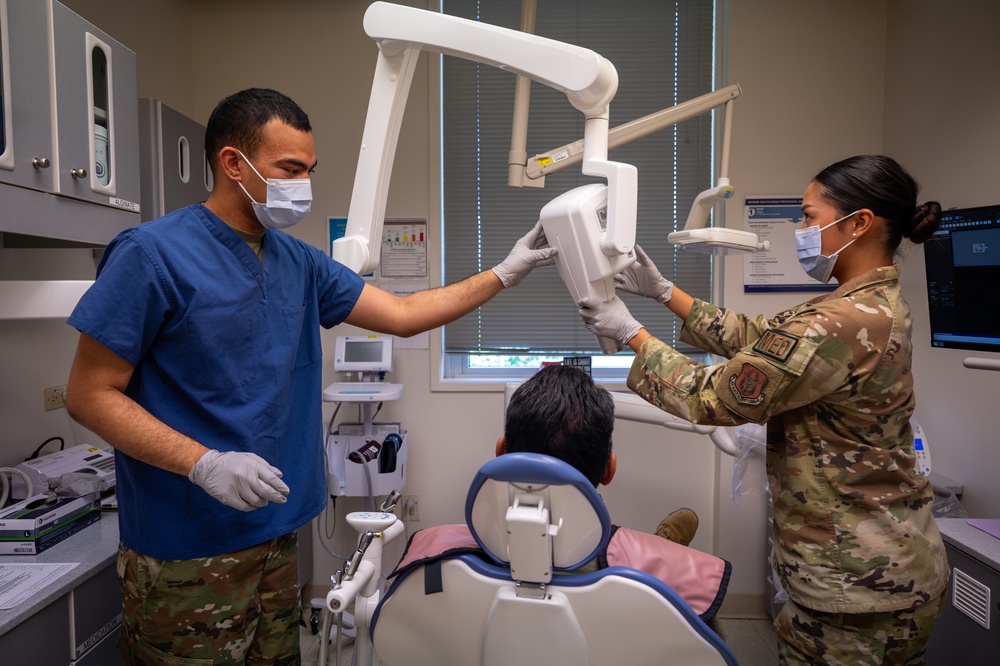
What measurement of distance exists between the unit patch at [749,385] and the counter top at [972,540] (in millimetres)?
830

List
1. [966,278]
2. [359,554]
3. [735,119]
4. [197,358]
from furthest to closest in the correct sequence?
[735,119]
[966,278]
[197,358]
[359,554]

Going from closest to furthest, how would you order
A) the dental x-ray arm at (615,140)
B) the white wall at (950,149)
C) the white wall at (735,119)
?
the dental x-ray arm at (615,140), the white wall at (950,149), the white wall at (735,119)

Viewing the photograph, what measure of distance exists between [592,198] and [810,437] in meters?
0.66

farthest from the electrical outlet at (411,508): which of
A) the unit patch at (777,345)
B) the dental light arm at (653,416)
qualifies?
the unit patch at (777,345)

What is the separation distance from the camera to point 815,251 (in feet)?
4.33

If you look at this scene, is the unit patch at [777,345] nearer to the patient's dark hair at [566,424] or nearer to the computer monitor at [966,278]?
the patient's dark hair at [566,424]

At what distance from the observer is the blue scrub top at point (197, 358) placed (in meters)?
1.09

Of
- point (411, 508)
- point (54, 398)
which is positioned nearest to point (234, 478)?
point (54, 398)

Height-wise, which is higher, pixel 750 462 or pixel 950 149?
pixel 950 149

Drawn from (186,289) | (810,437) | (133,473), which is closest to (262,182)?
(186,289)

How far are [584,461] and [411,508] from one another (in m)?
1.96

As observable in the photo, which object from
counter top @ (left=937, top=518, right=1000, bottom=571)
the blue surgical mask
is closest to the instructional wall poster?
counter top @ (left=937, top=518, right=1000, bottom=571)

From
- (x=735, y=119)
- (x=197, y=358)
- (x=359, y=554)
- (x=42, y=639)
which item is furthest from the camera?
(x=735, y=119)

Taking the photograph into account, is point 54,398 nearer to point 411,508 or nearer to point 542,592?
Answer: point 411,508
